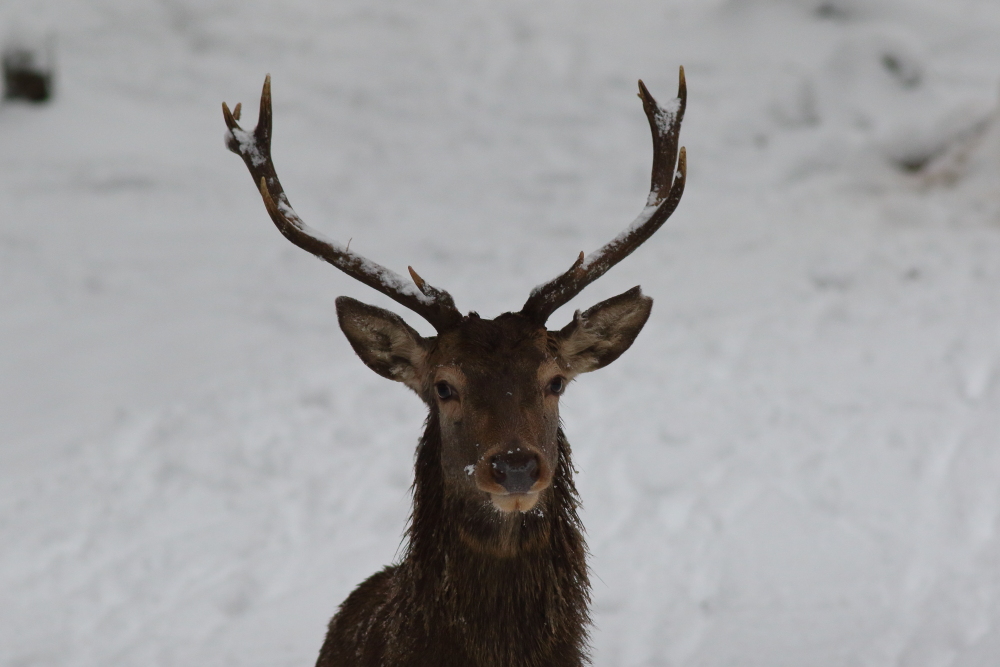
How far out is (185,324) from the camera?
871 centimetres

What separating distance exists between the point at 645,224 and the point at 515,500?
1311 mm

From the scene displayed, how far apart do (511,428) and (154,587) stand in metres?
3.20

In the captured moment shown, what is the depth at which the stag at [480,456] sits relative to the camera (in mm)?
3844

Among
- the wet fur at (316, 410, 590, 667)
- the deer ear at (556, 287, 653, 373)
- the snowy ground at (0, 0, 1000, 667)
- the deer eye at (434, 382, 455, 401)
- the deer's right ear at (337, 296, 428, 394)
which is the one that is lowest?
the wet fur at (316, 410, 590, 667)

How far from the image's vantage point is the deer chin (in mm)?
3564

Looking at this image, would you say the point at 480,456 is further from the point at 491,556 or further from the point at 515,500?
the point at 491,556

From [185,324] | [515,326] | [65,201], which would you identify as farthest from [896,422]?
[65,201]

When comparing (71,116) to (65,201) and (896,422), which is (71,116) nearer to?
(65,201)

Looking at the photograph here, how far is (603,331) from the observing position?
170 inches

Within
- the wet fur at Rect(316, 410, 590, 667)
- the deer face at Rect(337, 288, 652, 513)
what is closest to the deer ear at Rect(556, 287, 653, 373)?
the deer face at Rect(337, 288, 652, 513)

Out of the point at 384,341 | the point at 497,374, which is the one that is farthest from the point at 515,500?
the point at 384,341

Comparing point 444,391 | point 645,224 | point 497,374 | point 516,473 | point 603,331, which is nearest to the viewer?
point 516,473

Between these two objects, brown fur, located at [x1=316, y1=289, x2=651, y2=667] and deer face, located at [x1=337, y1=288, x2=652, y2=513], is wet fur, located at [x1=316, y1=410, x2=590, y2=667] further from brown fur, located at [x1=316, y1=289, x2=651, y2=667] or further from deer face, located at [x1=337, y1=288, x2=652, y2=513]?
deer face, located at [x1=337, y1=288, x2=652, y2=513]

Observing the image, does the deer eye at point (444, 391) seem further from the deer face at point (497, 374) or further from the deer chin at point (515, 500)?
the deer chin at point (515, 500)
